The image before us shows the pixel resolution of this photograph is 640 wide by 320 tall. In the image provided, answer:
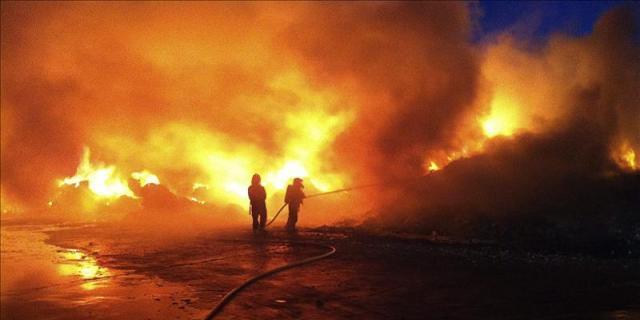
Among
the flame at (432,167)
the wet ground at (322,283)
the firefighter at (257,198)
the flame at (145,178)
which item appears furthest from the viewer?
the flame at (145,178)

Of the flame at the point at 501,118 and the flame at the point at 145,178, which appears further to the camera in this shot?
the flame at the point at 145,178

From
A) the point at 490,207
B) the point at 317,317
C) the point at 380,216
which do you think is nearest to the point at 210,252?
the point at 317,317

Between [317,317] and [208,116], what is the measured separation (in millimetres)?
23648

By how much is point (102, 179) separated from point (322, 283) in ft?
83.6

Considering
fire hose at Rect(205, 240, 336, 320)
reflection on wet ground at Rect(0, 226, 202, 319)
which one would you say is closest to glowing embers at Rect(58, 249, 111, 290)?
reflection on wet ground at Rect(0, 226, 202, 319)

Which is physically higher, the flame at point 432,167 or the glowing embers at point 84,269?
the flame at point 432,167

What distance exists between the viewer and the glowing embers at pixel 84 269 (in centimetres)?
860

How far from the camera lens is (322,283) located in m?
8.39

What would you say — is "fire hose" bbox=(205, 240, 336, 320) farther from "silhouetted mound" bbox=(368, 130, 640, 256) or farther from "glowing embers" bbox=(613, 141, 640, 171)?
"glowing embers" bbox=(613, 141, 640, 171)

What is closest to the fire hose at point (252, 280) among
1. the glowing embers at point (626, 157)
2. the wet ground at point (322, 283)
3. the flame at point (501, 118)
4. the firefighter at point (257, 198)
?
the wet ground at point (322, 283)

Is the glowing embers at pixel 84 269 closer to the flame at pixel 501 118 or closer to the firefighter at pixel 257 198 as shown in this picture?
the firefighter at pixel 257 198

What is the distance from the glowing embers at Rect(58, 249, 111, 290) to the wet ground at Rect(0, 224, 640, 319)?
0.03 meters

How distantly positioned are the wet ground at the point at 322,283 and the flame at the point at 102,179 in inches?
646

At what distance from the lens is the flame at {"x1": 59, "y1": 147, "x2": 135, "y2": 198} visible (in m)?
29.9
